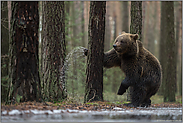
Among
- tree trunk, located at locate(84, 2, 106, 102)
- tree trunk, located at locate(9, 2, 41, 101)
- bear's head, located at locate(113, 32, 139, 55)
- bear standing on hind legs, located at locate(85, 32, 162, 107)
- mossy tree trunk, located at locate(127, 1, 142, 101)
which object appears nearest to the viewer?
tree trunk, located at locate(9, 2, 41, 101)

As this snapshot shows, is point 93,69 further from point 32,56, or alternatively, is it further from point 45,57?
point 32,56

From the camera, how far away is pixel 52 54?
26.4 feet

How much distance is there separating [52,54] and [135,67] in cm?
316

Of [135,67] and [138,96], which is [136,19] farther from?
[138,96]

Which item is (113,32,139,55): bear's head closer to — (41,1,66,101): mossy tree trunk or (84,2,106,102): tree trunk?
(84,2,106,102): tree trunk

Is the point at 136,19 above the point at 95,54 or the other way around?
above

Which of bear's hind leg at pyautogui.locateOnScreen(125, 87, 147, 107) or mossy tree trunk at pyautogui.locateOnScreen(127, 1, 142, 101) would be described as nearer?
bear's hind leg at pyautogui.locateOnScreen(125, 87, 147, 107)

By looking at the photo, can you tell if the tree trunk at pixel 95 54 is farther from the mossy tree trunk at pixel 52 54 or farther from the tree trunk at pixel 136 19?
the tree trunk at pixel 136 19

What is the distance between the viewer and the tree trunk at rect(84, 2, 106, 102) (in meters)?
8.32

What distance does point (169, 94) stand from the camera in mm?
13445

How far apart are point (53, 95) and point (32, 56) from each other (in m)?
2.60

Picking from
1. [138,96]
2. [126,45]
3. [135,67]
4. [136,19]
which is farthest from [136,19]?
[138,96]

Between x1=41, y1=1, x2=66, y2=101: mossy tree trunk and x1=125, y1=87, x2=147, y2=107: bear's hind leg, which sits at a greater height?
x1=41, y1=1, x2=66, y2=101: mossy tree trunk

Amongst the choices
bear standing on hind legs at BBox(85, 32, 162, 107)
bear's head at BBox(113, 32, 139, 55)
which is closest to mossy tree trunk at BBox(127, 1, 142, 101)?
bear standing on hind legs at BBox(85, 32, 162, 107)
